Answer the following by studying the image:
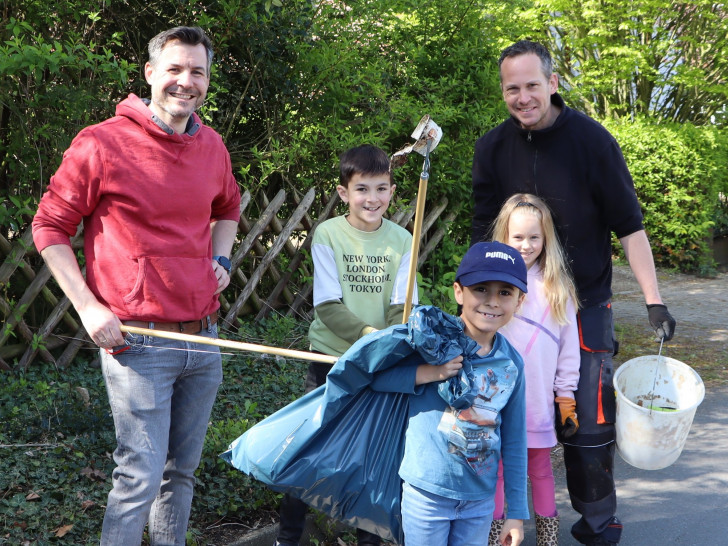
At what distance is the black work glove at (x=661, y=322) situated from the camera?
3.14 m

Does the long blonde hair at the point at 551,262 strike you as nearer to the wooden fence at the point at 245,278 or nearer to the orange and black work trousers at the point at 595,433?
the orange and black work trousers at the point at 595,433

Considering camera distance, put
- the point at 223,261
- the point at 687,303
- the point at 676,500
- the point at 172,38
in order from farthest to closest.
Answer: the point at 687,303
the point at 676,500
the point at 223,261
the point at 172,38

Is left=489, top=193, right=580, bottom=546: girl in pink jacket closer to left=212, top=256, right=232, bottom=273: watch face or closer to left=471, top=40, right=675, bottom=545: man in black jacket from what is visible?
left=471, top=40, right=675, bottom=545: man in black jacket

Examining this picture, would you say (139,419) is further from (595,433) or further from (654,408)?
(654,408)

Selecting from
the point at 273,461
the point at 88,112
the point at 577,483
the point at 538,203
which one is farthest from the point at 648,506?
the point at 88,112

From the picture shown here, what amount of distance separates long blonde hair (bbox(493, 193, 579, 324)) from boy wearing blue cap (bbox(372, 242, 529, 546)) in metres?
0.62

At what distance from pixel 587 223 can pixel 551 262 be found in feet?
0.80

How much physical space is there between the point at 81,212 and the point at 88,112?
2.17m

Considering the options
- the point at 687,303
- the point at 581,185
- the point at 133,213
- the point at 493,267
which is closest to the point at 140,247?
the point at 133,213

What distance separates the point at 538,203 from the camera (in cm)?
326

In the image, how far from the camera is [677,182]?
11711 millimetres

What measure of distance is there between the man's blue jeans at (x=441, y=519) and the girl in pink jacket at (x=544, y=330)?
0.66 metres

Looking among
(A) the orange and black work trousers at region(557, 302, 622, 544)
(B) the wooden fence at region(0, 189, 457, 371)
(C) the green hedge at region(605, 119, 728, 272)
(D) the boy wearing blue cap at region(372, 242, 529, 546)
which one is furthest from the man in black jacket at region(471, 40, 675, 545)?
(C) the green hedge at region(605, 119, 728, 272)

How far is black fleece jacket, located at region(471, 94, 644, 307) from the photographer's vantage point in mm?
3246
